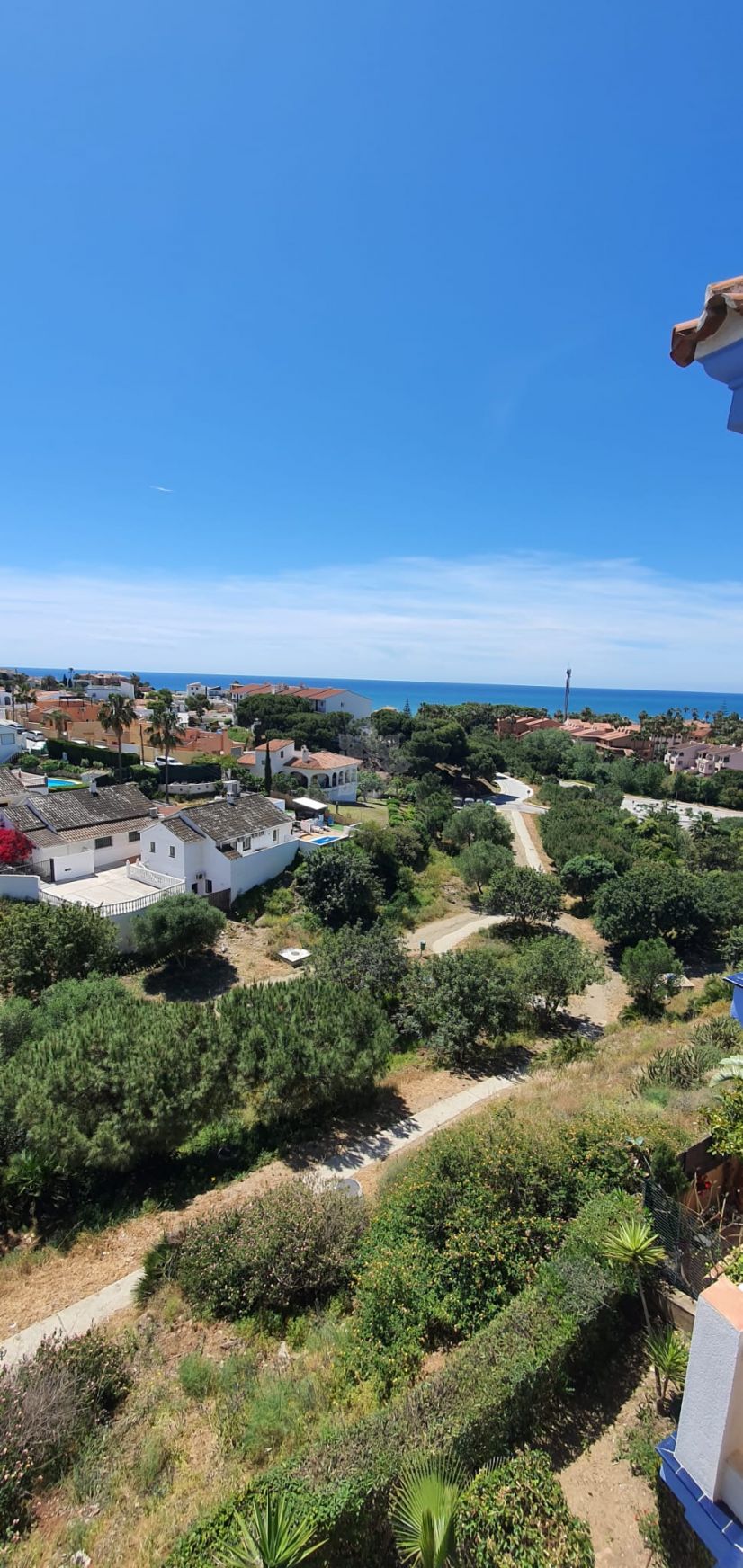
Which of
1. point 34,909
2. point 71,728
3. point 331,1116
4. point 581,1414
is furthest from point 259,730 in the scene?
point 581,1414

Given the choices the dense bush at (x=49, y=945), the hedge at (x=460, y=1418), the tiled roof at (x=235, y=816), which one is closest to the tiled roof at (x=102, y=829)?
the tiled roof at (x=235, y=816)

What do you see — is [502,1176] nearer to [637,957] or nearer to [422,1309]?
[422,1309]

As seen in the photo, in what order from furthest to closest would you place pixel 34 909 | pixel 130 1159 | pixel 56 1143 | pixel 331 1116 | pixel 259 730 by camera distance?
pixel 259 730 → pixel 34 909 → pixel 331 1116 → pixel 130 1159 → pixel 56 1143

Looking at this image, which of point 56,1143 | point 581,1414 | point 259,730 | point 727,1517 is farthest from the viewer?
point 259,730

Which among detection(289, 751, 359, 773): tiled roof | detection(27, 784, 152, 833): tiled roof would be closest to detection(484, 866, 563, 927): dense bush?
detection(27, 784, 152, 833): tiled roof

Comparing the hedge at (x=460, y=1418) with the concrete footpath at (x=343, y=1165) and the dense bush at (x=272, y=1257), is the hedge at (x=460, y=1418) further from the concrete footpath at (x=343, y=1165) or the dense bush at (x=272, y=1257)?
the concrete footpath at (x=343, y=1165)

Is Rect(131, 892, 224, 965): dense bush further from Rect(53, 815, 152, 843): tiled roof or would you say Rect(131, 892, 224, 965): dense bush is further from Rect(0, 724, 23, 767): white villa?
Rect(0, 724, 23, 767): white villa

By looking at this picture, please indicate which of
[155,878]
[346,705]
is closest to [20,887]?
[155,878]
